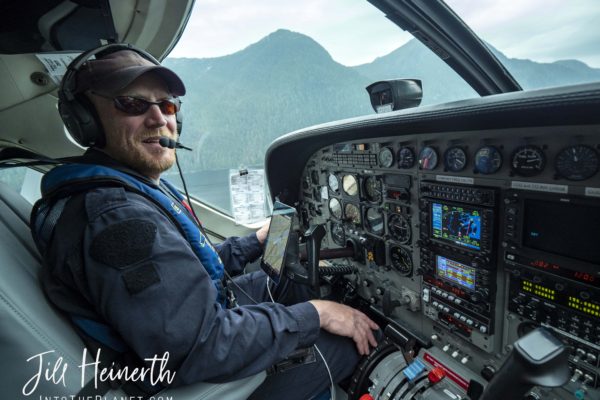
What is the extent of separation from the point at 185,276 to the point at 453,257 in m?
1.06

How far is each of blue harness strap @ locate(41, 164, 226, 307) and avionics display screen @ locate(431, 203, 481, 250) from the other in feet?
3.10

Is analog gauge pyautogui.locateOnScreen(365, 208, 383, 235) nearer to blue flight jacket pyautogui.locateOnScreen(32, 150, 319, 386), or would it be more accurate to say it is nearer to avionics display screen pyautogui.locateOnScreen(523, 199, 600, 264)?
avionics display screen pyautogui.locateOnScreen(523, 199, 600, 264)

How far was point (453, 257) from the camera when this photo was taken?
51.6 inches

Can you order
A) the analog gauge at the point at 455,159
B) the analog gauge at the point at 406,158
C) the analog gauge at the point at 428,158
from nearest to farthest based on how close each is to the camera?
the analog gauge at the point at 455,159, the analog gauge at the point at 428,158, the analog gauge at the point at 406,158

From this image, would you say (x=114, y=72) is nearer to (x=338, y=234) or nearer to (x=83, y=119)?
(x=83, y=119)

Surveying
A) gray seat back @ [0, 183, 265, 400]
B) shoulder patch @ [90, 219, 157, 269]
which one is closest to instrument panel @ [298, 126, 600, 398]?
gray seat back @ [0, 183, 265, 400]

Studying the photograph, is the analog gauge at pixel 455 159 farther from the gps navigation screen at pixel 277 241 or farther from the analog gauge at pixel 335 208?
the analog gauge at pixel 335 208

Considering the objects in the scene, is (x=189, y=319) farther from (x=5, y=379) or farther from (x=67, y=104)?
(x=67, y=104)

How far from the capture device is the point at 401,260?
5.39ft

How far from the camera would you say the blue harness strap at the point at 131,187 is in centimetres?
91

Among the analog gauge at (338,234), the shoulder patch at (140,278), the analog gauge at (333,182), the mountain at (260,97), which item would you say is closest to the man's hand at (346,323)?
the shoulder patch at (140,278)

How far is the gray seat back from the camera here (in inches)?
27.7

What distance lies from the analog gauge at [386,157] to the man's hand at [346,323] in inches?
28.9

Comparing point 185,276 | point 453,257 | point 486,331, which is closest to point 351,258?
point 453,257
